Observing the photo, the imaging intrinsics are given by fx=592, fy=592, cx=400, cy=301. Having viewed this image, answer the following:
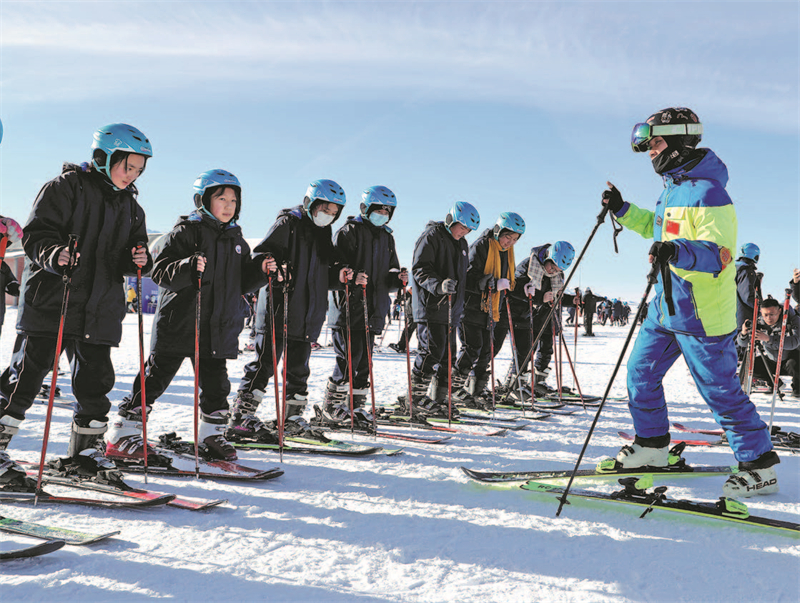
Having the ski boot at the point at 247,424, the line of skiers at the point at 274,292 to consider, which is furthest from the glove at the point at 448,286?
the ski boot at the point at 247,424

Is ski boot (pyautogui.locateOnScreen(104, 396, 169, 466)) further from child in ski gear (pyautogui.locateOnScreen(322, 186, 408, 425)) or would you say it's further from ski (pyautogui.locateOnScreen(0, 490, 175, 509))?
child in ski gear (pyautogui.locateOnScreen(322, 186, 408, 425))

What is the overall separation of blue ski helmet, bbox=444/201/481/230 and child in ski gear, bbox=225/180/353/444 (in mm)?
1887

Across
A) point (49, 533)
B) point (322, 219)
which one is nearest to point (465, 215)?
point (322, 219)

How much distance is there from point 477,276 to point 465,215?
112 centimetres

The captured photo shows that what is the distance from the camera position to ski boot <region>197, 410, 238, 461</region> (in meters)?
4.68

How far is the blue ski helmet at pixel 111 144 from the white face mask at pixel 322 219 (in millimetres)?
1982

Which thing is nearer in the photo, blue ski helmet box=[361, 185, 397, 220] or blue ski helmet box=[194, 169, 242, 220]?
blue ski helmet box=[194, 169, 242, 220]

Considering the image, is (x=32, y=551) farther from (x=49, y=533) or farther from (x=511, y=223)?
(x=511, y=223)

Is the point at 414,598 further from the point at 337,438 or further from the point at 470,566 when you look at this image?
the point at 337,438

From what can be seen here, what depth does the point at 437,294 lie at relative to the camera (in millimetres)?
6957

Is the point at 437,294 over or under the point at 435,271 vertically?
under

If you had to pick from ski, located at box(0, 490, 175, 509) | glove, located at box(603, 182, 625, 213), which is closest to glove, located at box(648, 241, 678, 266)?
glove, located at box(603, 182, 625, 213)

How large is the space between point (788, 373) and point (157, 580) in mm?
11461

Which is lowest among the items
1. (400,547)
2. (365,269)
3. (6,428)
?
(400,547)
